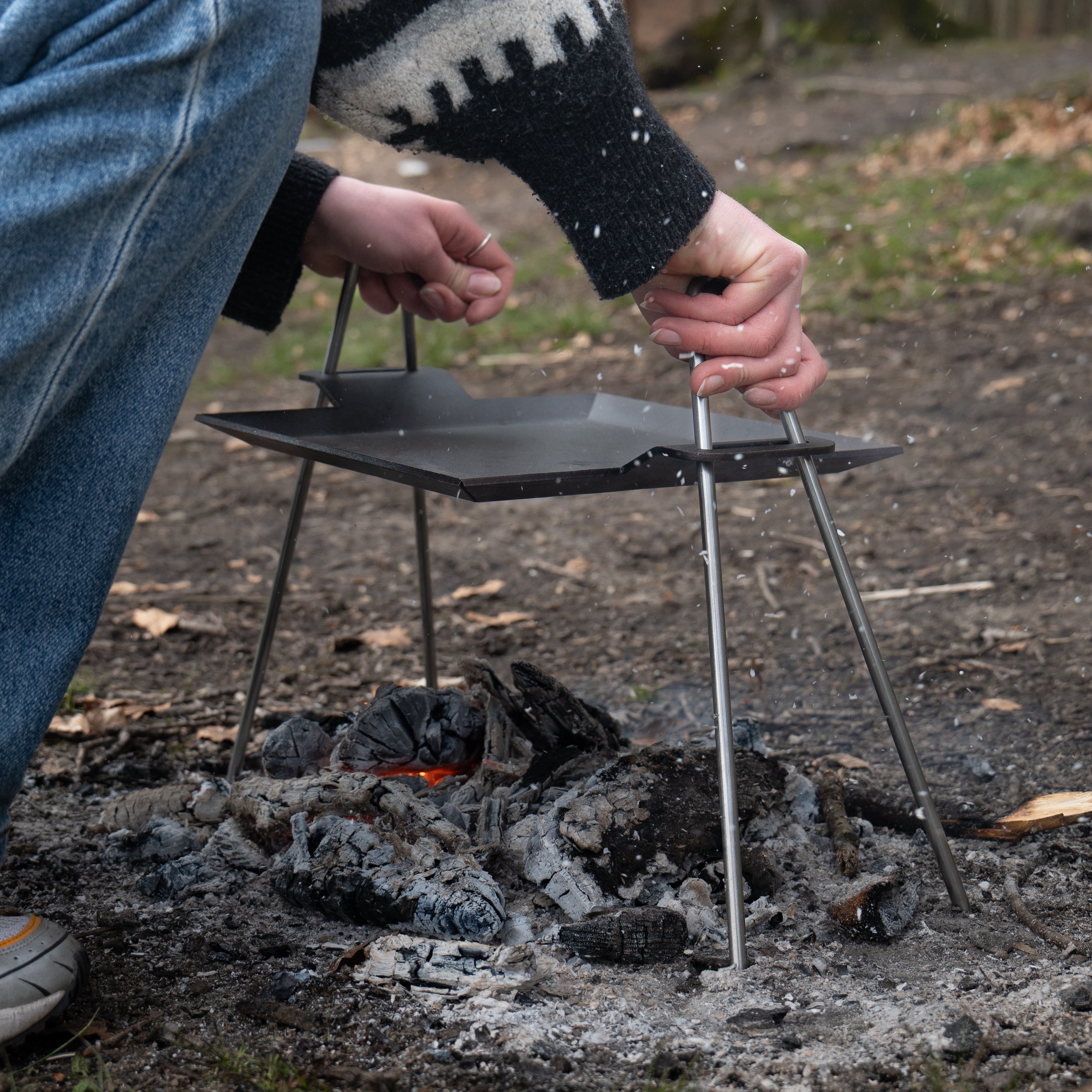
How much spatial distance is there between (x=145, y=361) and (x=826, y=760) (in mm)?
1500

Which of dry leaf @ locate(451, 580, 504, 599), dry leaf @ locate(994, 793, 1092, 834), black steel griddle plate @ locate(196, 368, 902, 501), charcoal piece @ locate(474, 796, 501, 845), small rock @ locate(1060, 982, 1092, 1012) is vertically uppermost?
black steel griddle plate @ locate(196, 368, 902, 501)

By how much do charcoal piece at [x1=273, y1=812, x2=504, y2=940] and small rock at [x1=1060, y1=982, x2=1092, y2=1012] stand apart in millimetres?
756

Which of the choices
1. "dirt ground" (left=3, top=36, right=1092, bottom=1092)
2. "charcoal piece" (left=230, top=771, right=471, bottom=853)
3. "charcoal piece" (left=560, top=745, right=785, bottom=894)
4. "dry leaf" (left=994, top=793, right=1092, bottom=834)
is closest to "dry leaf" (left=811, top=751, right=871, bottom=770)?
"dirt ground" (left=3, top=36, right=1092, bottom=1092)

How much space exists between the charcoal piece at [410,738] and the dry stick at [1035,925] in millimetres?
919

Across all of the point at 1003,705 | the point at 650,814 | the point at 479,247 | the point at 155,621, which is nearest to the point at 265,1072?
the point at 650,814

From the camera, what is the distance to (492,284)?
2113 mm

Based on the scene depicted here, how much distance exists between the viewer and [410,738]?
80.4 inches

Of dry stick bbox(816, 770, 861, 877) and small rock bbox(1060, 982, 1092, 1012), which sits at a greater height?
small rock bbox(1060, 982, 1092, 1012)

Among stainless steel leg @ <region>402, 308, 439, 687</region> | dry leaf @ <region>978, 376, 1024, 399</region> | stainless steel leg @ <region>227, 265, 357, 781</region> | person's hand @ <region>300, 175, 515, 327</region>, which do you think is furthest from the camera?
dry leaf @ <region>978, 376, 1024, 399</region>

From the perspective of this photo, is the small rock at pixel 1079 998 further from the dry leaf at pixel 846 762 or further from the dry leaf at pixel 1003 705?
the dry leaf at pixel 1003 705

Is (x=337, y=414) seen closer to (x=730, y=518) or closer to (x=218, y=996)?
(x=218, y=996)

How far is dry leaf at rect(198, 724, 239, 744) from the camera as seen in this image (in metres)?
2.45

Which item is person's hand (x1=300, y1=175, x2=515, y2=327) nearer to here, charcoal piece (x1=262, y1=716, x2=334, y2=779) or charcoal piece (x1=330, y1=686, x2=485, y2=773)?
charcoal piece (x1=330, y1=686, x2=485, y2=773)

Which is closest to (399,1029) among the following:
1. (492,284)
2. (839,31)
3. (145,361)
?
(145,361)
